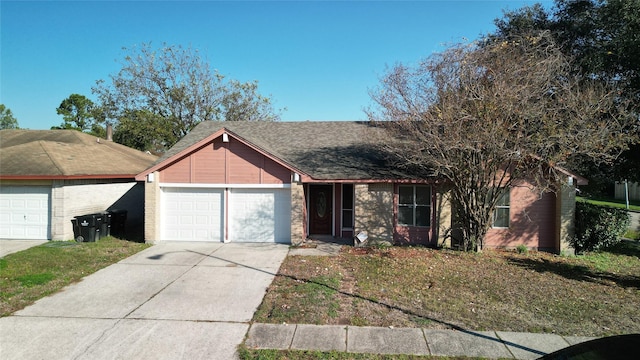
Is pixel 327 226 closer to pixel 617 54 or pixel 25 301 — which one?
pixel 25 301

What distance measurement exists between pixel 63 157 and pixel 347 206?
38.7 ft

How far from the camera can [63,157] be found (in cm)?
1446

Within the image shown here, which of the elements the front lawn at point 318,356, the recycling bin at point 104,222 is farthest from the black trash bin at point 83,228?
the front lawn at point 318,356

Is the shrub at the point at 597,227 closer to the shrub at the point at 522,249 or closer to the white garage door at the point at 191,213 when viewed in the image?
the shrub at the point at 522,249

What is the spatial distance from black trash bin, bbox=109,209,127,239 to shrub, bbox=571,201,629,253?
56.8ft

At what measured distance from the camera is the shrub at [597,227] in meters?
12.1

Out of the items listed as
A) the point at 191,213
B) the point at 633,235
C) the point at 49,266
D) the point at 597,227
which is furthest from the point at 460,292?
the point at 633,235

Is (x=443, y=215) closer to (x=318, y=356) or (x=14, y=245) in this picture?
(x=318, y=356)

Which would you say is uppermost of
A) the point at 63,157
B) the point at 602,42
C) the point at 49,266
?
the point at 602,42

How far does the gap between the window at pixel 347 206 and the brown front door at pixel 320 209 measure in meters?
0.56

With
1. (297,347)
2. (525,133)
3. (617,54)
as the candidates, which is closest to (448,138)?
(525,133)

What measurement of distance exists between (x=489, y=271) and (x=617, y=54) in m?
8.78

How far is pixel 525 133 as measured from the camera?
10344 mm

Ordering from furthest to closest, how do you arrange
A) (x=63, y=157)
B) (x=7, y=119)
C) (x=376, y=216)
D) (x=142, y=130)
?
(x=7, y=119) → (x=142, y=130) → (x=63, y=157) → (x=376, y=216)
